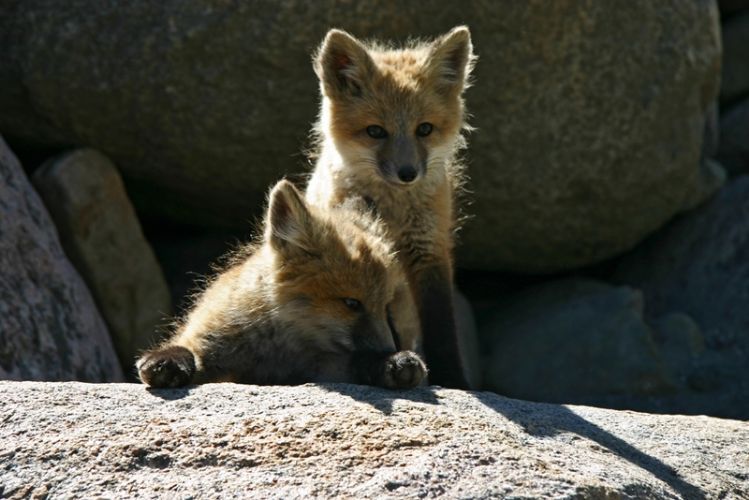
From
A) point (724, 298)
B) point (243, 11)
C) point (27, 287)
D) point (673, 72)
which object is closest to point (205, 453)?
point (27, 287)

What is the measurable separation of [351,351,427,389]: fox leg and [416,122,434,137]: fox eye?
2.56 metres

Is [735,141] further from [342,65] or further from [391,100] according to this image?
[342,65]

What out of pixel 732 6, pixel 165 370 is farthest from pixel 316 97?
pixel 732 6

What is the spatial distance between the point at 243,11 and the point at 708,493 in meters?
5.04

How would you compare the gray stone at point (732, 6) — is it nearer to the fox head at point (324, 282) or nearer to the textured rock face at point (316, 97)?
the textured rock face at point (316, 97)

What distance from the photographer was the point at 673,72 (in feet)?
28.0

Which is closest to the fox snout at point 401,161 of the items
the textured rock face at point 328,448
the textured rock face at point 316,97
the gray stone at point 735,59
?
the textured rock face at point 316,97

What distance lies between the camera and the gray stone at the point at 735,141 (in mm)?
10617

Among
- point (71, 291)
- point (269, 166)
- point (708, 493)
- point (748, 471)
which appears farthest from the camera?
point (269, 166)

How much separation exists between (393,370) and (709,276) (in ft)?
17.7

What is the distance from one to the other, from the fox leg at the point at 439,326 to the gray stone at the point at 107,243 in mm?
2444

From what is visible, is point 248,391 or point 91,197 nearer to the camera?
point 248,391

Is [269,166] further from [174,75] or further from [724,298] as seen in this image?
[724,298]

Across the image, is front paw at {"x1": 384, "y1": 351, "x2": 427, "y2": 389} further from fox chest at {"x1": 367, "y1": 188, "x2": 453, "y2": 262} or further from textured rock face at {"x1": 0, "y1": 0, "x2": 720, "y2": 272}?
textured rock face at {"x1": 0, "y1": 0, "x2": 720, "y2": 272}
